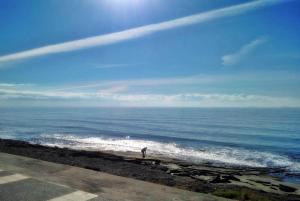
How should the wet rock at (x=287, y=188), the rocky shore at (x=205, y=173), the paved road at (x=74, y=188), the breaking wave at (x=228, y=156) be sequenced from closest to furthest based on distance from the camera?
the paved road at (x=74, y=188), the rocky shore at (x=205, y=173), the wet rock at (x=287, y=188), the breaking wave at (x=228, y=156)

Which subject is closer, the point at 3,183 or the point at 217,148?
the point at 3,183

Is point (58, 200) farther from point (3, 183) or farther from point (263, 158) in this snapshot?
point (263, 158)

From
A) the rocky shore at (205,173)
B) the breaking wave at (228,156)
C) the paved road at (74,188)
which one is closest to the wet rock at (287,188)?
the rocky shore at (205,173)

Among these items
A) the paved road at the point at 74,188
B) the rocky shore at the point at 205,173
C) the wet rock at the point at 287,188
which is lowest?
the wet rock at the point at 287,188

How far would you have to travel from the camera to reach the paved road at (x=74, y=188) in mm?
6676

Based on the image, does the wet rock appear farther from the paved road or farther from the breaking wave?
the paved road

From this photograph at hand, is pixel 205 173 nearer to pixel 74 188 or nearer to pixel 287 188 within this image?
pixel 287 188

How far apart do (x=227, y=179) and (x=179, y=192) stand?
12.1 metres

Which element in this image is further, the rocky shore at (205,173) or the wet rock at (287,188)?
the wet rock at (287,188)

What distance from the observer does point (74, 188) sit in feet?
24.1

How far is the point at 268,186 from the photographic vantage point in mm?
18203

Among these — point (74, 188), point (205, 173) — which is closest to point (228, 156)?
point (205, 173)

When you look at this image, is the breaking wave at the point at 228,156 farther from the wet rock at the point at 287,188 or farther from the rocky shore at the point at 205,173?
the wet rock at the point at 287,188

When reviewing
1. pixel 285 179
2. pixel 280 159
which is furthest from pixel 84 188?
pixel 280 159
